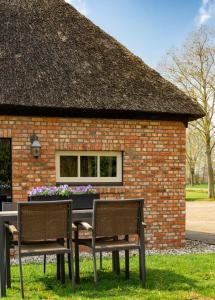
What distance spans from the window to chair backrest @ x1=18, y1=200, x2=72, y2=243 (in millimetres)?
3545

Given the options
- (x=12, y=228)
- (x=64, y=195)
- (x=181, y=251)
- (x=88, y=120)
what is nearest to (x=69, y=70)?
(x=88, y=120)

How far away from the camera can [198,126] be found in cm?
3225

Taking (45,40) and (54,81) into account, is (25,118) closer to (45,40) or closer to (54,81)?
(54,81)

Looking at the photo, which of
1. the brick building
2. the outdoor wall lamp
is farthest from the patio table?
the brick building

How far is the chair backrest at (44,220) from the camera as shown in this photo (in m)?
5.98

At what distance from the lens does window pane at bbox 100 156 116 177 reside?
9.98m

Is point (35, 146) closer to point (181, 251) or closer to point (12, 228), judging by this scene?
point (12, 228)

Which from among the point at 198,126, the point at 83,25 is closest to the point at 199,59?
the point at 198,126

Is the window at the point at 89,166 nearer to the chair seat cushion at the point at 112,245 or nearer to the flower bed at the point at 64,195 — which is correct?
the flower bed at the point at 64,195

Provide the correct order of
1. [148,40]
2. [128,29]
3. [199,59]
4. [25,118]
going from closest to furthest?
[25,118], [128,29], [148,40], [199,59]

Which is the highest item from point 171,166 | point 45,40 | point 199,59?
point 199,59

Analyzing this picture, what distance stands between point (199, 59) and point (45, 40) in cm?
2103

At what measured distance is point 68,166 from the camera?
9.81 metres

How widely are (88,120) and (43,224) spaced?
3.96 meters
